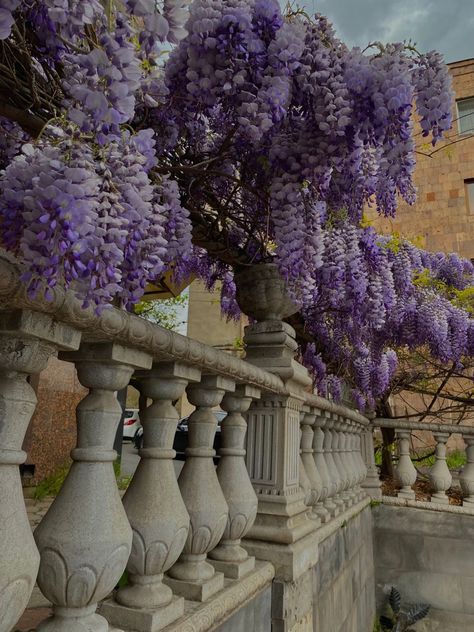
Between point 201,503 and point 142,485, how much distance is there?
30 cm

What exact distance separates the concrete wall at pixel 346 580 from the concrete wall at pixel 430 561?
0.73 ft

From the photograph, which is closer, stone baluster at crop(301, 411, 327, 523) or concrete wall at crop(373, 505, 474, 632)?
stone baluster at crop(301, 411, 327, 523)

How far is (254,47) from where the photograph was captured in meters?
1.56

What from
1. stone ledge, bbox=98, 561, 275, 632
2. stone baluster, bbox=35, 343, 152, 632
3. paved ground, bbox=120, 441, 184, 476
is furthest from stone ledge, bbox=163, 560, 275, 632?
paved ground, bbox=120, 441, 184, 476

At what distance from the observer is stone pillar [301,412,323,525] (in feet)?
10.1

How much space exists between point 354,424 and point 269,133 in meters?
3.54

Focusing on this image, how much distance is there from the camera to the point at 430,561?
5.02 meters

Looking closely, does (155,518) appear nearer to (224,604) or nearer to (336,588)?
(224,604)

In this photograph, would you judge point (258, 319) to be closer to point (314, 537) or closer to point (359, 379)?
point (314, 537)

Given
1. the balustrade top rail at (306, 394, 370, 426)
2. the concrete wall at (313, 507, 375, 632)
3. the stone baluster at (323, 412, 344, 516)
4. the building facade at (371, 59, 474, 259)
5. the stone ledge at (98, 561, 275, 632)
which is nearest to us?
the stone ledge at (98, 561, 275, 632)

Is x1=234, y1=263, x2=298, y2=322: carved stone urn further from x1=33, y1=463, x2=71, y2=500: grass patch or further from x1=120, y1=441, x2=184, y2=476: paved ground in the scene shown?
x1=120, y1=441, x2=184, y2=476: paved ground

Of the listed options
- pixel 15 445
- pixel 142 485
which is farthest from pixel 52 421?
pixel 15 445

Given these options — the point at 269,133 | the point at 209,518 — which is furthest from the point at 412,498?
the point at 269,133

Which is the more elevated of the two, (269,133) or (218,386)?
(269,133)
